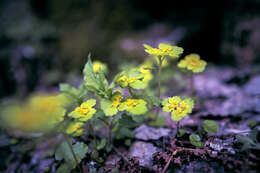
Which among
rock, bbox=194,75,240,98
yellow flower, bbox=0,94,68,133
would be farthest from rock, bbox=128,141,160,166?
rock, bbox=194,75,240,98

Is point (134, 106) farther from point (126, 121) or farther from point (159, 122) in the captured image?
point (159, 122)

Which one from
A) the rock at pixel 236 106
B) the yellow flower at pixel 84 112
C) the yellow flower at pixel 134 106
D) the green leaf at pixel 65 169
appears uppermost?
the yellow flower at pixel 134 106

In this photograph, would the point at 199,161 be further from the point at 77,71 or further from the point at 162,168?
the point at 77,71

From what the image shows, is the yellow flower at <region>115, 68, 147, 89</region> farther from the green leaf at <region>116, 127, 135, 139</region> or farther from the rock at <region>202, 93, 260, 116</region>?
the rock at <region>202, 93, 260, 116</region>

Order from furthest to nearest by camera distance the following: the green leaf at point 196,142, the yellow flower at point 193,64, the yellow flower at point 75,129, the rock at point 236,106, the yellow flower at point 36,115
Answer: the rock at point 236,106 → the yellow flower at point 193,64 → the yellow flower at point 75,129 → the green leaf at point 196,142 → the yellow flower at point 36,115

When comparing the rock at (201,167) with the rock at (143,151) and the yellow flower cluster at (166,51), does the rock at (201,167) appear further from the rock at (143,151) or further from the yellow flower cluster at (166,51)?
the yellow flower cluster at (166,51)

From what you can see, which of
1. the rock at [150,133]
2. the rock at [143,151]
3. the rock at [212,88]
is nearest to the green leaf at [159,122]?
the rock at [150,133]
